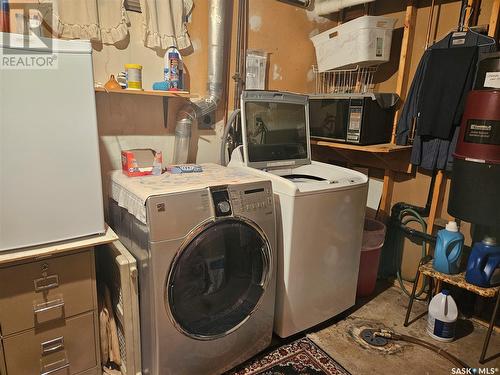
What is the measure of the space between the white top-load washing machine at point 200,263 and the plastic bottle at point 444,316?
38.5 inches

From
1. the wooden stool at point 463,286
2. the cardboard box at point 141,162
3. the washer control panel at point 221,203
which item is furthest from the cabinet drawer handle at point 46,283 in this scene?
the wooden stool at point 463,286

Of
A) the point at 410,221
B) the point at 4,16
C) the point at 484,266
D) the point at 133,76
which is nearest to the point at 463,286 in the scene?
the point at 484,266

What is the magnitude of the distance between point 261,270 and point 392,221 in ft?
4.51

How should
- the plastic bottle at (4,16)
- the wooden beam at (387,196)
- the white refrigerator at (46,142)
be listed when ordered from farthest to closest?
the wooden beam at (387,196) < the plastic bottle at (4,16) < the white refrigerator at (46,142)

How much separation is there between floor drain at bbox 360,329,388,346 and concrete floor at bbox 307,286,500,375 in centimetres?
3

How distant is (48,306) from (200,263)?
63 cm

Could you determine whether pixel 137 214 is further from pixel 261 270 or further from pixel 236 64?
pixel 236 64

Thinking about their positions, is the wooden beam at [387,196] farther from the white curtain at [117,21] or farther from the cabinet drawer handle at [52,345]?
the cabinet drawer handle at [52,345]

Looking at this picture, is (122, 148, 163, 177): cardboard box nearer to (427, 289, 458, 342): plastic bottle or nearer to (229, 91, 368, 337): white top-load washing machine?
(229, 91, 368, 337): white top-load washing machine

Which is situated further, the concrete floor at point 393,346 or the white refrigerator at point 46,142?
the concrete floor at point 393,346

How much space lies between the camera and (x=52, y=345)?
141 cm

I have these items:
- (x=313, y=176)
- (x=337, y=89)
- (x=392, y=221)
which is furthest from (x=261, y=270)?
(x=337, y=89)

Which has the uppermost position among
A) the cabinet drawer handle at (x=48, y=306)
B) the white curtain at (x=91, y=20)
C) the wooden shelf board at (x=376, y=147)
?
the white curtain at (x=91, y=20)

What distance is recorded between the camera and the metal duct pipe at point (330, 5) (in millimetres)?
2359
